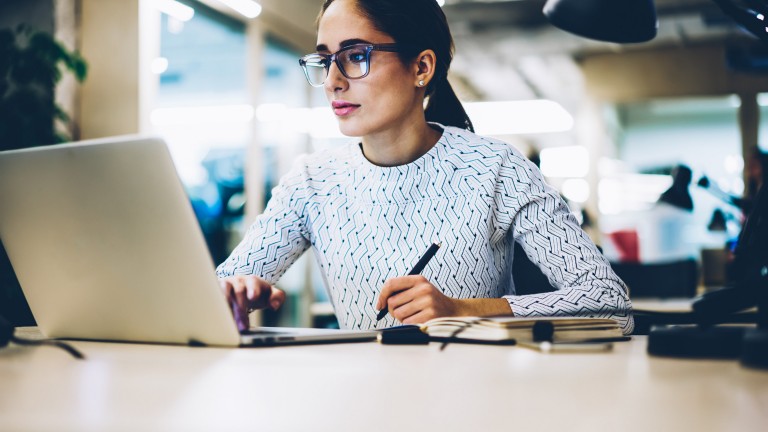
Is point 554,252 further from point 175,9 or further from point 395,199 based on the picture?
point 175,9

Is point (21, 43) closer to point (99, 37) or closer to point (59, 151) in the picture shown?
point (99, 37)

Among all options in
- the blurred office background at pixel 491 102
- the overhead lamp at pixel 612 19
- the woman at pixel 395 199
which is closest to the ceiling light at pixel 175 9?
the blurred office background at pixel 491 102

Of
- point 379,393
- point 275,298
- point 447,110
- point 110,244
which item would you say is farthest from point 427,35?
point 379,393

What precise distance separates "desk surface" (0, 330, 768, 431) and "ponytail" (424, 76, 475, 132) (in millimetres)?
1106

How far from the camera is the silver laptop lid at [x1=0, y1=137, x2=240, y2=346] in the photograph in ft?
2.91

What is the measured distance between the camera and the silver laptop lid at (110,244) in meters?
0.89

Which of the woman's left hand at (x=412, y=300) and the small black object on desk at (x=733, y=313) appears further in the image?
the woman's left hand at (x=412, y=300)

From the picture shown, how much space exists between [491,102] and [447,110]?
9.03 meters

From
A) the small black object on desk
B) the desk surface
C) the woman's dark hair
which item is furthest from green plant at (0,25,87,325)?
the small black object on desk

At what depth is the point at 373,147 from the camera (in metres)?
1.72

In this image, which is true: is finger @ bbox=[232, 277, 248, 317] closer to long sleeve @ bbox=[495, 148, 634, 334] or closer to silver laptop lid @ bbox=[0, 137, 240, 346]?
silver laptop lid @ bbox=[0, 137, 240, 346]

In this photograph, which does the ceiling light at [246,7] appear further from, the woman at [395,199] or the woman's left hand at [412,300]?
the woman's left hand at [412,300]

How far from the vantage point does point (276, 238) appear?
1660mm

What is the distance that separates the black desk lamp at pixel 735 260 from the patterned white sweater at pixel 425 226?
32cm
